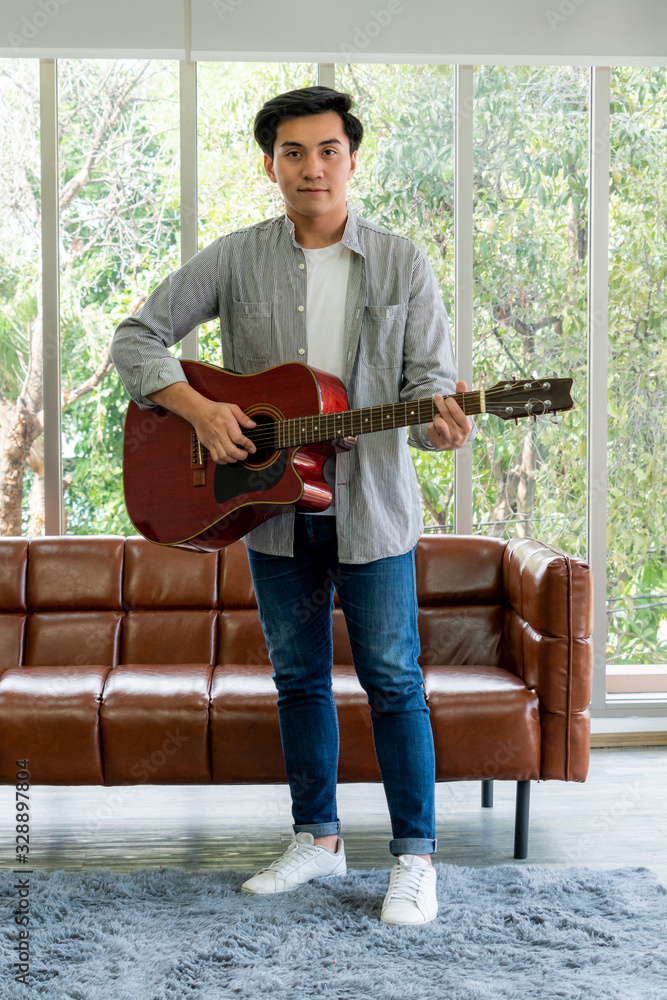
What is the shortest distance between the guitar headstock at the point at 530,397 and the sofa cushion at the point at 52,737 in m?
1.27

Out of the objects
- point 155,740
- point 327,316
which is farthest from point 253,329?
point 155,740

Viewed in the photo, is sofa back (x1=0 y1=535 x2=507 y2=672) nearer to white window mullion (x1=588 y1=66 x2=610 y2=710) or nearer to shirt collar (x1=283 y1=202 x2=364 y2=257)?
white window mullion (x1=588 y1=66 x2=610 y2=710)

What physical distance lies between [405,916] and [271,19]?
→ 9.37 feet

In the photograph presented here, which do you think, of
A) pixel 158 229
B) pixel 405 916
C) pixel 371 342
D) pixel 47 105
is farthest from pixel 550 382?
pixel 47 105

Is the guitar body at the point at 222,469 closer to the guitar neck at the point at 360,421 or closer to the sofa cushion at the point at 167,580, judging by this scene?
the guitar neck at the point at 360,421

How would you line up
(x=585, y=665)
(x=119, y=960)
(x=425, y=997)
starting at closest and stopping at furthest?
(x=425, y=997) < (x=119, y=960) < (x=585, y=665)

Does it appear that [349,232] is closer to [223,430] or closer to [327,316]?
[327,316]

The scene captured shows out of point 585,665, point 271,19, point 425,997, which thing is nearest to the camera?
point 425,997

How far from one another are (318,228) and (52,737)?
1357 millimetres

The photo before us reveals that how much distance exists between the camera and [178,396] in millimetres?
1819

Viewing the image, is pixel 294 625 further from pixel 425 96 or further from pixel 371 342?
pixel 425 96

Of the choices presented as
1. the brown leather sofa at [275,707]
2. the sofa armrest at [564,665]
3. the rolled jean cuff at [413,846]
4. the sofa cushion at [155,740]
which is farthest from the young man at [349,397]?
the sofa armrest at [564,665]

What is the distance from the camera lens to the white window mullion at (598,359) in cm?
321

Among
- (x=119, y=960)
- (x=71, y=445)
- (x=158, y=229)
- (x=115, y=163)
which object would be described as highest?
(x=115, y=163)
